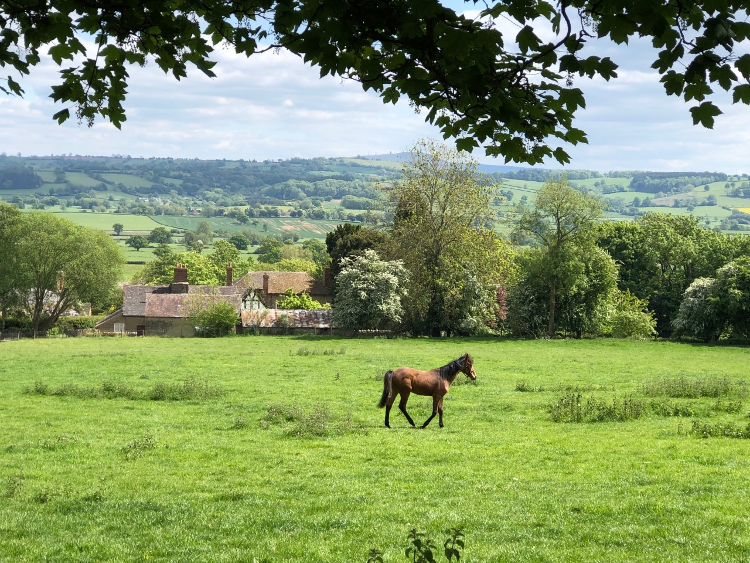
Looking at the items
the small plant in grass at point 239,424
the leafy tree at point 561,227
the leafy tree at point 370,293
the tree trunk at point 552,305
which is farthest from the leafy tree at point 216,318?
the small plant in grass at point 239,424

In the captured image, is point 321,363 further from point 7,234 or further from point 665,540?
point 7,234

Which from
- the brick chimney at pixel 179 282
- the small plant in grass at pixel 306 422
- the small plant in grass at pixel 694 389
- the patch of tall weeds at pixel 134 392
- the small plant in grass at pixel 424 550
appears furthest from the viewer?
the brick chimney at pixel 179 282

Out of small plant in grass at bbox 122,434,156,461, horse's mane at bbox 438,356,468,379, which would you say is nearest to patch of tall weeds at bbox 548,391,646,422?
horse's mane at bbox 438,356,468,379

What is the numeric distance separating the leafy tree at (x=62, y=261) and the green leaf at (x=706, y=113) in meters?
79.8

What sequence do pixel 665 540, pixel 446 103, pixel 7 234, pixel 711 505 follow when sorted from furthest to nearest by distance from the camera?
pixel 7 234, pixel 711 505, pixel 665 540, pixel 446 103

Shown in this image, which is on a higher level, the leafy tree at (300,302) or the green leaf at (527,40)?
the green leaf at (527,40)

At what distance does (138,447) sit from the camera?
17547mm

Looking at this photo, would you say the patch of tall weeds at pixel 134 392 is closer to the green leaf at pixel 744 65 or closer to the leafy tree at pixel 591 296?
the green leaf at pixel 744 65

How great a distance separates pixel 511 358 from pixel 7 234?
59.6m

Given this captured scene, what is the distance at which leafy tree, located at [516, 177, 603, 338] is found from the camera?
59750 mm

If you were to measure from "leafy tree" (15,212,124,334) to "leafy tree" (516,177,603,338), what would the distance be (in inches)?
1829

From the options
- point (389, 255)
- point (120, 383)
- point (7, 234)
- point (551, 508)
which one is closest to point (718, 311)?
point (389, 255)

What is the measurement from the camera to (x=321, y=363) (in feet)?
128

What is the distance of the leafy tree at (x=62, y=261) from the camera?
76750mm
